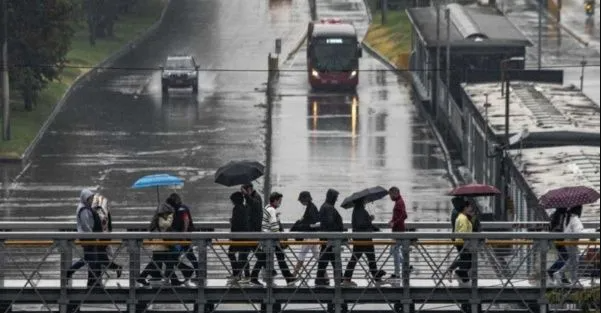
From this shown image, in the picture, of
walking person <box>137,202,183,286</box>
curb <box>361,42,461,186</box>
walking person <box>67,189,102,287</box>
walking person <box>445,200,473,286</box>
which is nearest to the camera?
walking person <box>445,200,473,286</box>

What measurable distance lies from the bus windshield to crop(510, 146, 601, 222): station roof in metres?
37.9

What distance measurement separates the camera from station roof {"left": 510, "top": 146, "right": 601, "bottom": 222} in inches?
1736

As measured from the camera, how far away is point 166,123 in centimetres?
8050

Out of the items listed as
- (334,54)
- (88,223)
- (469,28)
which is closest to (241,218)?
(88,223)

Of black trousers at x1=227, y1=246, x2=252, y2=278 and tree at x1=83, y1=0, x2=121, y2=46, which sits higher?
black trousers at x1=227, y1=246, x2=252, y2=278

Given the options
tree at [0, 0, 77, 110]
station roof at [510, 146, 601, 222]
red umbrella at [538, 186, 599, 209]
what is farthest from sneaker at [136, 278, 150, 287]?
tree at [0, 0, 77, 110]

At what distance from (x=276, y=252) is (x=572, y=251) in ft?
13.3

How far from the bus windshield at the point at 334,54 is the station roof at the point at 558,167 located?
3789cm

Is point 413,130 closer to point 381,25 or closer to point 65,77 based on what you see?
point 65,77

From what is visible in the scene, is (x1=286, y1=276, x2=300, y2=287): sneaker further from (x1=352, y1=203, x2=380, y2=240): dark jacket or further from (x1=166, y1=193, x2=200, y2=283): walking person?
(x1=166, y1=193, x2=200, y2=283): walking person

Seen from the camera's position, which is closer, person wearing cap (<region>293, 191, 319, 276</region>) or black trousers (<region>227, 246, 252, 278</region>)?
black trousers (<region>227, 246, 252, 278</region>)

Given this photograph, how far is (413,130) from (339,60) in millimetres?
12533

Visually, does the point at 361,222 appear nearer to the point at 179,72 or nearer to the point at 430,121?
the point at 430,121

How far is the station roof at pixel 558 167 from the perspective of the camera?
44.1m
